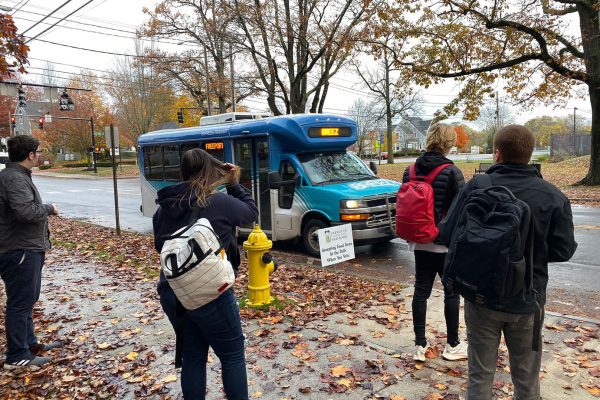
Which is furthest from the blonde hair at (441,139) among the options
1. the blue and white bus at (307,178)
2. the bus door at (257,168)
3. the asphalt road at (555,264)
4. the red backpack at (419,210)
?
the bus door at (257,168)

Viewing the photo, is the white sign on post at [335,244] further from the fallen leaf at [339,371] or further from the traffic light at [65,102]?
the traffic light at [65,102]

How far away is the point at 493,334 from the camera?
2781mm

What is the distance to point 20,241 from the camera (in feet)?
13.3

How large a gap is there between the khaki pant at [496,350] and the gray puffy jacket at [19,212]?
3.52 m

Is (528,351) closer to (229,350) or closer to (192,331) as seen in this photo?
(229,350)

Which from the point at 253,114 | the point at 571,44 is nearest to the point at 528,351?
the point at 253,114

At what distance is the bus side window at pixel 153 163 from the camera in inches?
481

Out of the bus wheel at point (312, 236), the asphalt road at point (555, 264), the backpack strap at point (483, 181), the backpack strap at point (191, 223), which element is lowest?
the asphalt road at point (555, 264)

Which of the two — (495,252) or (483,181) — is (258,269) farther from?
(495,252)

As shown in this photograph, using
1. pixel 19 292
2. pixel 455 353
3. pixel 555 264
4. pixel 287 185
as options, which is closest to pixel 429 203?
pixel 455 353

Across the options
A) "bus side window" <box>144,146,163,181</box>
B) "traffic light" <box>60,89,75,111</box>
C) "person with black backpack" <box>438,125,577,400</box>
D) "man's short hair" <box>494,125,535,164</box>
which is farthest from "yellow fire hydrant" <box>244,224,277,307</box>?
"traffic light" <box>60,89,75,111</box>

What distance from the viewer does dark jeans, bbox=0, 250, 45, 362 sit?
159 inches

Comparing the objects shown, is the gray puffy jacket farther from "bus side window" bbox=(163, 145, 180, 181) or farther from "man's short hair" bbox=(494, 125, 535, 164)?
"bus side window" bbox=(163, 145, 180, 181)

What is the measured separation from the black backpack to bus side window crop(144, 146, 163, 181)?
1058 centimetres
